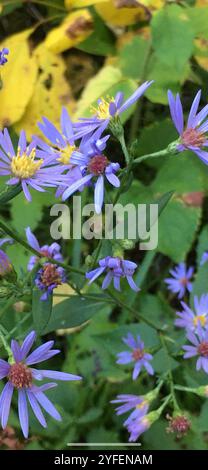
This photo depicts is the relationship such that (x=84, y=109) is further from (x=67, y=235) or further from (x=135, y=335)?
(x=135, y=335)

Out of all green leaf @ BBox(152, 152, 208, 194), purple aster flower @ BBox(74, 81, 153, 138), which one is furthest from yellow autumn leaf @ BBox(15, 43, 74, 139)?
purple aster flower @ BBox(74, 81, 153, 138)

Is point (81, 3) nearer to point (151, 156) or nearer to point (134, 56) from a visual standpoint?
point (134, 56)

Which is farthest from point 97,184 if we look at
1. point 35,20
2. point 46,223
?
point 35,20

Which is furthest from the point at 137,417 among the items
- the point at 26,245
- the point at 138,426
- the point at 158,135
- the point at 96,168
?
the point at 158,135

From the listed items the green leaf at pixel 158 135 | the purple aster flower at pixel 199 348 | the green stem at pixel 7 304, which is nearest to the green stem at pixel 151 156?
the green stem at pixel 7 304

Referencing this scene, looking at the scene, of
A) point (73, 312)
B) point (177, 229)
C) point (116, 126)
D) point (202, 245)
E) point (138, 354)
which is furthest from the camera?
point (177, 229)

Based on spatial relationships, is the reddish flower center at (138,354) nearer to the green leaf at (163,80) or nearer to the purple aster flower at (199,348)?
the purple aster flower at (199,348)
